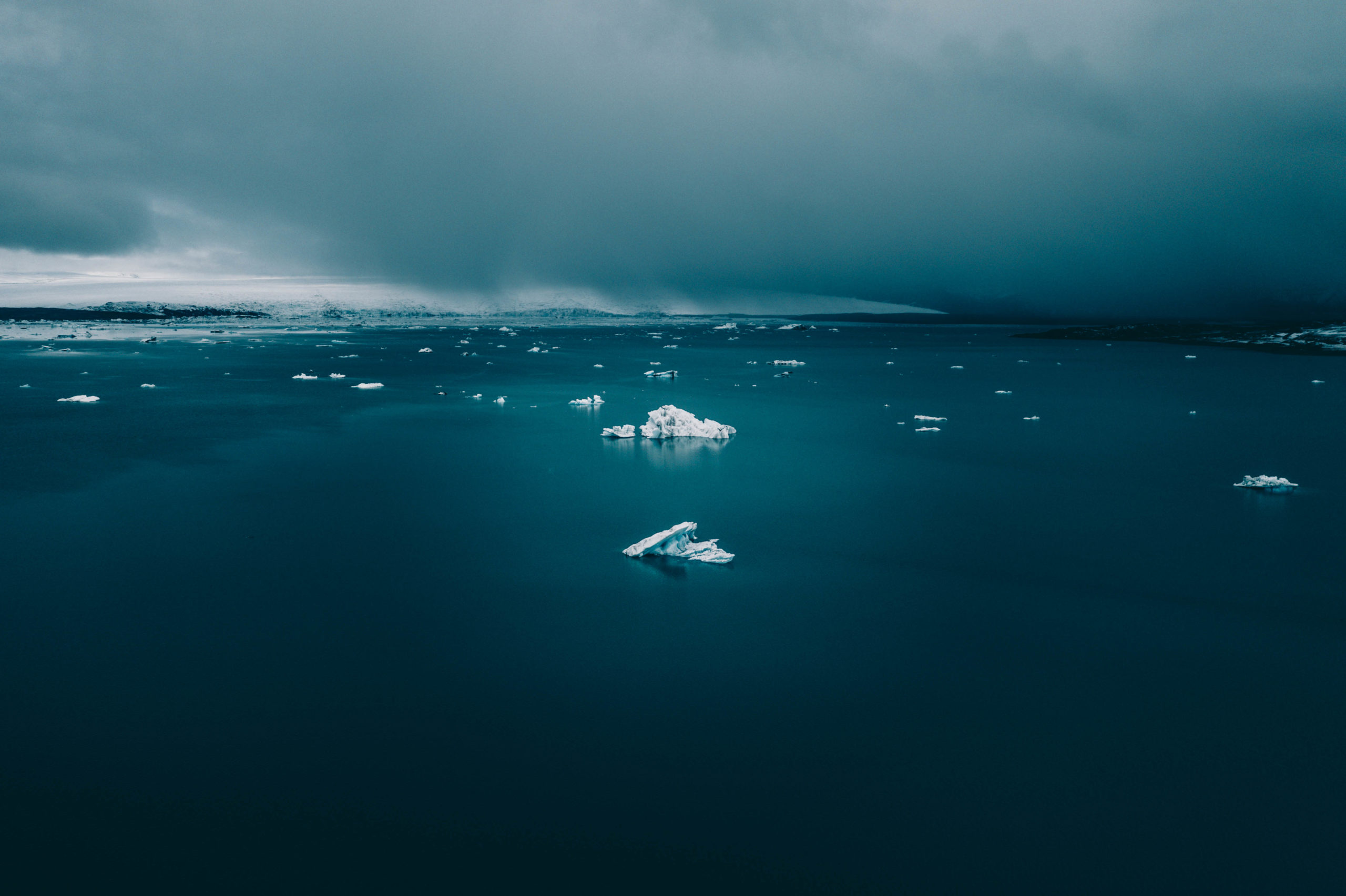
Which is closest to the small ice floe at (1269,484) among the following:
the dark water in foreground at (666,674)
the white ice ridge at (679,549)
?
the dark water in foreground at (666,674)

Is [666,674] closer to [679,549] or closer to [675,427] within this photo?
[679,549]

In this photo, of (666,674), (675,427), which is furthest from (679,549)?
(675,427)

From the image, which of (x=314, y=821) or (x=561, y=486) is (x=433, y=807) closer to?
(x=314, y=821)

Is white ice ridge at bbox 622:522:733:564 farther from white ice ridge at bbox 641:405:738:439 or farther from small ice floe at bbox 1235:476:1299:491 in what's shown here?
small ice floe at bbox 1235:476:1299:491

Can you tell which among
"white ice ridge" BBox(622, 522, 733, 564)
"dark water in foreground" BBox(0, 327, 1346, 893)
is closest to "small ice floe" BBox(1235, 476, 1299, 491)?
"dark water in foreground" BBox(0, 327, 1346, 893)

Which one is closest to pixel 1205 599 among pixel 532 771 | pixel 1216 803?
pixel 1216 803

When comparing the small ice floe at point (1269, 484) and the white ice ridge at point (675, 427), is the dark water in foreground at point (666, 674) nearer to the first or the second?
the small ice floe at point (1269, 484)
